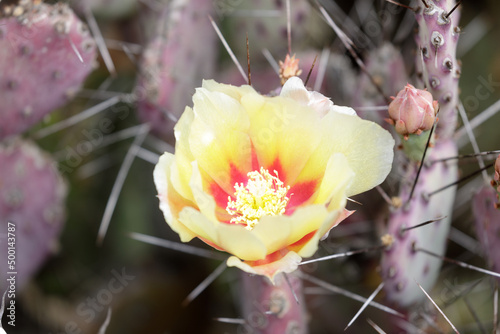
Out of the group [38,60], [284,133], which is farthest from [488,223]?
[38,60]

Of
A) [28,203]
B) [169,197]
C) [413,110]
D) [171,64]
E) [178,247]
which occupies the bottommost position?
[28,203]

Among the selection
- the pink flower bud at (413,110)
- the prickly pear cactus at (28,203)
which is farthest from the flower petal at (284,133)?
the prickly pear cactus at (28,203)

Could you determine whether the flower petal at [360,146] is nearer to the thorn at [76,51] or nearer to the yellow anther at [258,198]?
the yellow anther at [258,198]

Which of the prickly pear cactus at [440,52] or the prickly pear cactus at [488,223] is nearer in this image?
the prickly pear cactus at [440,52]

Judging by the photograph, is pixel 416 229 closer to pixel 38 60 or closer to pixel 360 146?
pixel 360 146

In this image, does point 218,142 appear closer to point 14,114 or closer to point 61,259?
point 14,114

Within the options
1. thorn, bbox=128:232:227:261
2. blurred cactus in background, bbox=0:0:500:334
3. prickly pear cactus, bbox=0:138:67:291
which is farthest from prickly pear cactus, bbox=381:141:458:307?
prickly pear cactus, bbox=0:138:67:291

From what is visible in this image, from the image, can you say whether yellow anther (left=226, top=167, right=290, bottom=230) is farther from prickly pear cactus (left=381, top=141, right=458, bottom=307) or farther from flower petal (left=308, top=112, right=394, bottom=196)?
prickly pear cactus (left=381, top=141, right=458, bottom=307)
